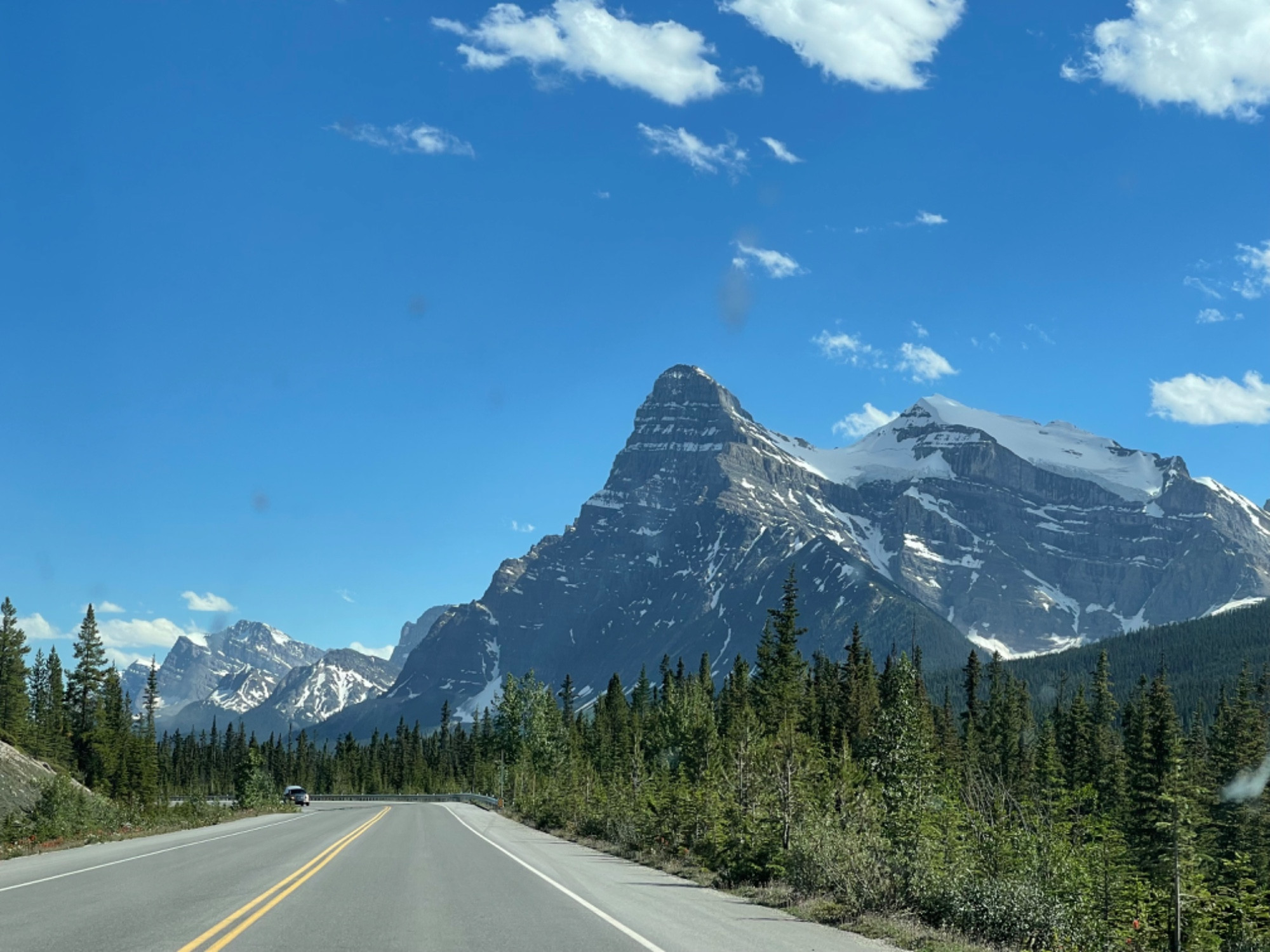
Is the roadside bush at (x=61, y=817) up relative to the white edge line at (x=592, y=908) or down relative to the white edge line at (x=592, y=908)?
down

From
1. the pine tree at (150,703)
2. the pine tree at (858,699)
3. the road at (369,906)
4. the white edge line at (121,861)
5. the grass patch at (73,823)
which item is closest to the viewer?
the road at (369,906)

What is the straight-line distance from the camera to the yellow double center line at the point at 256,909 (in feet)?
37.4

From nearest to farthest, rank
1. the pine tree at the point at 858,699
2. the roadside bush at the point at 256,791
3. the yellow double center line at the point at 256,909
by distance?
1. the yellow double center line at the point at 256,909
2. the roadside bush at the point at 256,791
3. the pine tree at the point at 858,699

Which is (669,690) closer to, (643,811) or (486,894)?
(643,811)

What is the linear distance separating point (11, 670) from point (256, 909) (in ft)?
337

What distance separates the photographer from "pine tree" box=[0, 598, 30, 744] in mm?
96125

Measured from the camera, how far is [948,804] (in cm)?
1770

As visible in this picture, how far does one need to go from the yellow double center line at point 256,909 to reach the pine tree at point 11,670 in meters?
83.9

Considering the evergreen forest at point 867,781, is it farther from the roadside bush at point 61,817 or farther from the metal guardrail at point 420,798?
the roadside bush at point 61,817

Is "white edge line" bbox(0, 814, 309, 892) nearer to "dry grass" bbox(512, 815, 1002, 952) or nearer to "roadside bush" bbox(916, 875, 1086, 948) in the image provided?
"dry grass" bbox(512, 815, 1002, 952)

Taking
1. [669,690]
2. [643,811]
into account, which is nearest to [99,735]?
[669,690]

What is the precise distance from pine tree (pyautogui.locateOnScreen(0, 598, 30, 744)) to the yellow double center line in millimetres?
83920

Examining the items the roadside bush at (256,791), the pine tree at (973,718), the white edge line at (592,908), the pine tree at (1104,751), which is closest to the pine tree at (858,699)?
the pine tree at (973,718)

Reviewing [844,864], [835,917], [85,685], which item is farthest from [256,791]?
[835,917]
